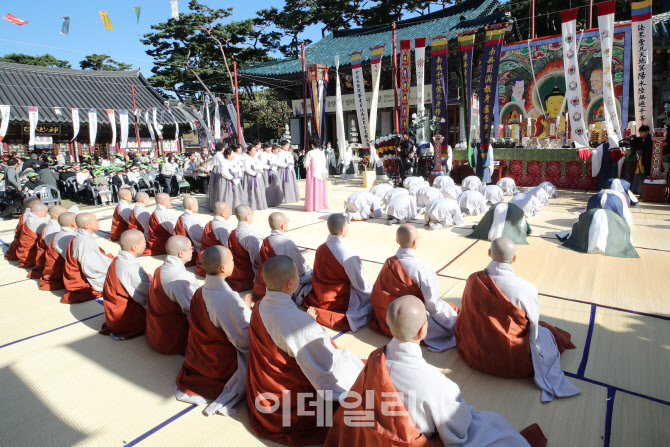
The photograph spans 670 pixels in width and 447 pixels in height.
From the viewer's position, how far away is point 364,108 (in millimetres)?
12750

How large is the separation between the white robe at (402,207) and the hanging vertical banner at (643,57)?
5.25 m

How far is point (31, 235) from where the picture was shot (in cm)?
527

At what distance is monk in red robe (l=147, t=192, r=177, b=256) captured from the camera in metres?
5.52

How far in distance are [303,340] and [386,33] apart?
1949cm

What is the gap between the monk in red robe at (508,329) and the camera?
7.79 ft

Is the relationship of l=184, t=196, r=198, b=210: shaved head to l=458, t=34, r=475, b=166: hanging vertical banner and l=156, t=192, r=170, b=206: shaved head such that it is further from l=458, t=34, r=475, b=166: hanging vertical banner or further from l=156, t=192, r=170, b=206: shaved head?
l=458, t=34, r=475, b=166: hanging vertical banner

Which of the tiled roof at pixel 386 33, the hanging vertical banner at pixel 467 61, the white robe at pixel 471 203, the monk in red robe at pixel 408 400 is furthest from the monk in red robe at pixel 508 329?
the tiled roof at pixel 386 33

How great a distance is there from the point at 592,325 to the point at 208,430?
2.95m

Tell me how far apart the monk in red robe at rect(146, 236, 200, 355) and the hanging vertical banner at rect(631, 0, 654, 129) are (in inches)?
362

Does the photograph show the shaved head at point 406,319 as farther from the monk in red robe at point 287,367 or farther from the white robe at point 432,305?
the white robe at point 432,305

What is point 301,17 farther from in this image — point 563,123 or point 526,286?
point 526,286

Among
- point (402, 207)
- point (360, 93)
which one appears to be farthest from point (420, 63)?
point (402, 207)

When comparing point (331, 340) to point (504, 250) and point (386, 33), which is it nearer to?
point (504, 250)

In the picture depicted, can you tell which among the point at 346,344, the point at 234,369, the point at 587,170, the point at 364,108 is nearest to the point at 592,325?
the point at 346,344
